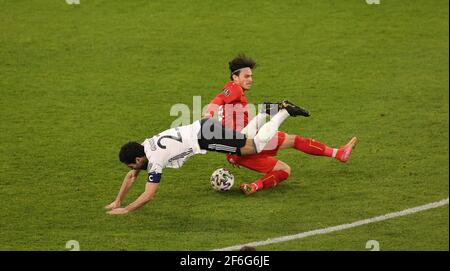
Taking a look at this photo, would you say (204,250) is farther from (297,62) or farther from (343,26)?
(343,26)

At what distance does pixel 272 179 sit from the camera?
1282cm

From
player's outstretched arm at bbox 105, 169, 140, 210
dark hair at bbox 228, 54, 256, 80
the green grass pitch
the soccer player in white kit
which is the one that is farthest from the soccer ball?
dark hair at bbox 228, 54, 256, 80

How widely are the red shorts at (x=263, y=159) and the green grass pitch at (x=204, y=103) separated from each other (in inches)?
14.1

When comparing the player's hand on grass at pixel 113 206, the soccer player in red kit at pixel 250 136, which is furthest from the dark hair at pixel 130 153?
the soccer player in red kit at pixel 250 136

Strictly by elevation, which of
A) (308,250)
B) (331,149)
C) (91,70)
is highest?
(91,70)

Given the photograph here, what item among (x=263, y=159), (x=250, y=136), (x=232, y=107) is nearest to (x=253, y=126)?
(x=250, y=136)

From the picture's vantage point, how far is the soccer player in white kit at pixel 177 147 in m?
11.9

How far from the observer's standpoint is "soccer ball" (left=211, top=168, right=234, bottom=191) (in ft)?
41.7

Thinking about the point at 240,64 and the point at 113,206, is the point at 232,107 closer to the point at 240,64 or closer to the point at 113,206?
the point at 240,64

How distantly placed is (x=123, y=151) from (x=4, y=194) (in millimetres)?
1846

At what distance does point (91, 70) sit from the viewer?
56.9 ft

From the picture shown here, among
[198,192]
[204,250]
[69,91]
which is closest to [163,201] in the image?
[198,192]

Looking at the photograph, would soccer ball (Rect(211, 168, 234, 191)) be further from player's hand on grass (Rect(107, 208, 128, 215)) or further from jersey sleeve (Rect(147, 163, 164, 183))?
player's hand on grass (Rect(107, 208, 128, 215))

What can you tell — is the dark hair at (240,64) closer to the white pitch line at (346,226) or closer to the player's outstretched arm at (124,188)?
the player's outstretched arm at (124,188)
